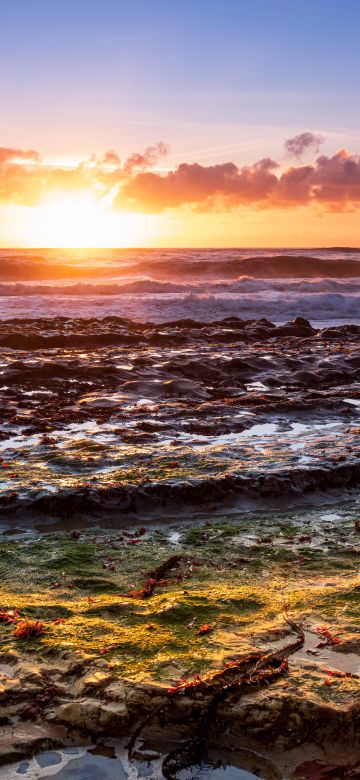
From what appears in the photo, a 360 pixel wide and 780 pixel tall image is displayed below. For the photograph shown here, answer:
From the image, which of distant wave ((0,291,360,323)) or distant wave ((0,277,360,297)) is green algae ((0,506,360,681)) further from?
distant wave ((0,277,360,297))

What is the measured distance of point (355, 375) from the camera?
1525 centimetres

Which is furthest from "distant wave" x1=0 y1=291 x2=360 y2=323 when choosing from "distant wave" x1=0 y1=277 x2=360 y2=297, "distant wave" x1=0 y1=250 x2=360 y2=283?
"distant wave" x1=0 y1=250 x2=360 y2=283

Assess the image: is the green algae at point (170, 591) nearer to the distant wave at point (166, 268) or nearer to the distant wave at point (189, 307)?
the distant wave at point (189, 307)

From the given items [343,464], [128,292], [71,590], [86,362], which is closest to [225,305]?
[128,292]

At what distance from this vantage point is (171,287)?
43.7 meters

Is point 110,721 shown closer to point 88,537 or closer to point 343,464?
point 88,537

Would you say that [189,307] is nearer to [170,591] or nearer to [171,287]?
[171,287]

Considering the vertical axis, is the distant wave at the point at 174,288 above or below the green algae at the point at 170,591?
above

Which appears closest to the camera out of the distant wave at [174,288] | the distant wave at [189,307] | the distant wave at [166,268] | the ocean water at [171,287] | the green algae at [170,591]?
the green algae at [170,591]

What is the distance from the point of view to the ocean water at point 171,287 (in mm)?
33812

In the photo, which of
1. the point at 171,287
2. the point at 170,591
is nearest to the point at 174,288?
the point at 171,287

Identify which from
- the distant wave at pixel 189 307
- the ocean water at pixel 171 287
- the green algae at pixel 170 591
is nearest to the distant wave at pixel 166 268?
the ocean water at pixel 171 287

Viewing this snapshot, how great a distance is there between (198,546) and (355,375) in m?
10.2

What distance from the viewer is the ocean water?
33812 millimetres
